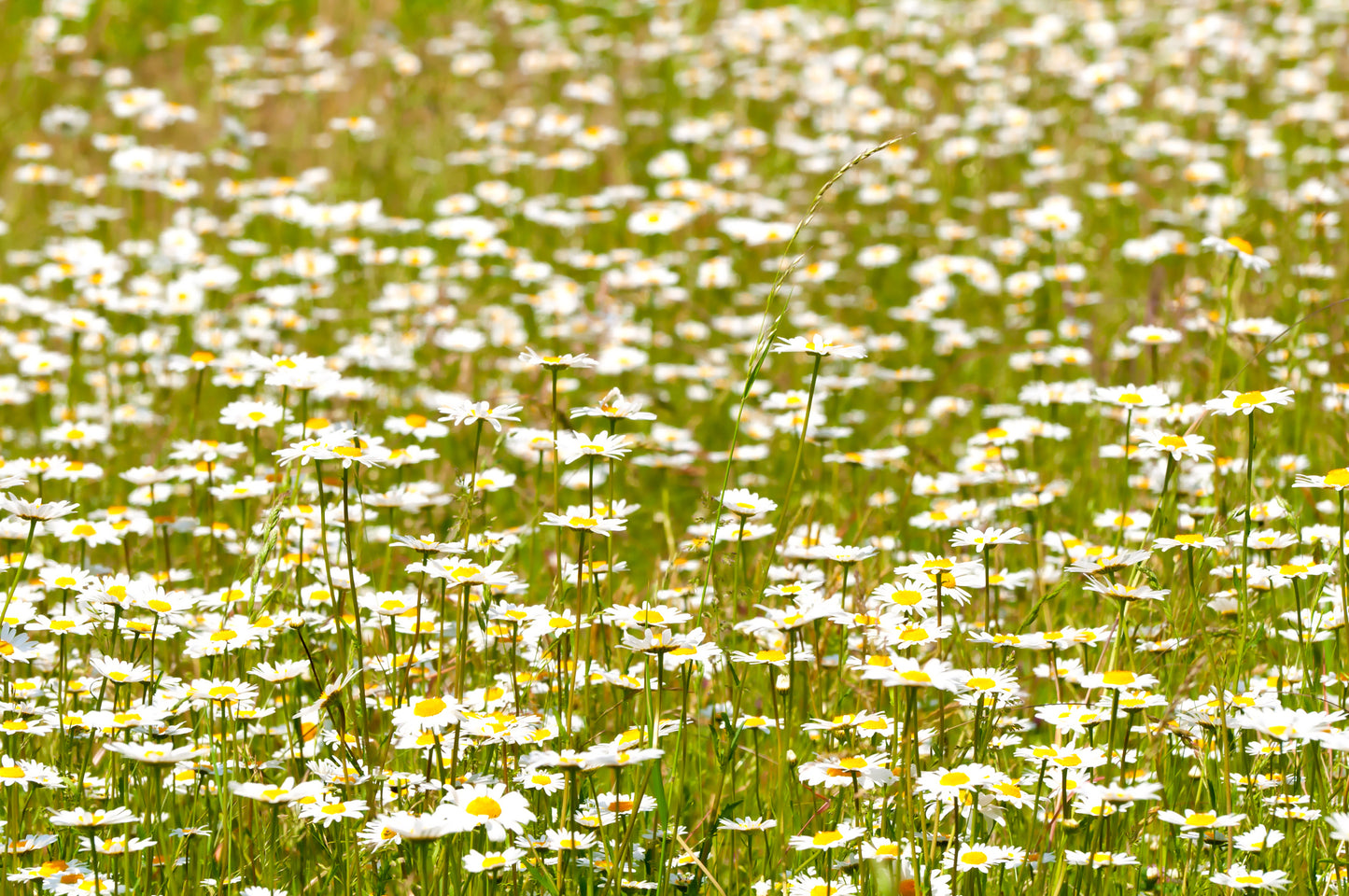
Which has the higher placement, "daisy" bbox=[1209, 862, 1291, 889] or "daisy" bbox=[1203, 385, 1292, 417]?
"daisy" bbox=[1203, 385, 1292, 417]

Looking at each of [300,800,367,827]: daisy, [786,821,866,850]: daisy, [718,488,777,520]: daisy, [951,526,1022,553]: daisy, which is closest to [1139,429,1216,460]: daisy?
[951,526,1022,553]: daisy

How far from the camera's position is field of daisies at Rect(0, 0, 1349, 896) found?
233 centimetres

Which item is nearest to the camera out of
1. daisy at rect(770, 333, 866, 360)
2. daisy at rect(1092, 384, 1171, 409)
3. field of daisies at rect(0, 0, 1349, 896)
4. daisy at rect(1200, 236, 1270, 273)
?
field of daisies at rect(0, 0, 1349, 896)

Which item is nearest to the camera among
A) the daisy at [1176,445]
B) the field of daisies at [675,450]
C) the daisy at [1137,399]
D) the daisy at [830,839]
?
the daisy at [830,839]

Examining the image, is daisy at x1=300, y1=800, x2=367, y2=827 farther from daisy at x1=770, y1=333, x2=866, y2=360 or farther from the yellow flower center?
daisy at x1=770, y1=333, x2=866, y2=360

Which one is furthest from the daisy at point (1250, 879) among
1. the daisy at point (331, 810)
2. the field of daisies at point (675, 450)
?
the daisy at point (331, 810)

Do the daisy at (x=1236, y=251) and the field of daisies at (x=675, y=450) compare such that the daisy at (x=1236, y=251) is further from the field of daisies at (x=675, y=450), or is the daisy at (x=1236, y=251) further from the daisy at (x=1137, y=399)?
the daisy at (x=1137, y=399)

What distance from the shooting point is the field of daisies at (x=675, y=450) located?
2.33m

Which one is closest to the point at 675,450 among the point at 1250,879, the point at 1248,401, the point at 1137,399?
the point at 1137,399

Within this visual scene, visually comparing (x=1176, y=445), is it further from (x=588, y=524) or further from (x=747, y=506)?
(x=588, y=524)

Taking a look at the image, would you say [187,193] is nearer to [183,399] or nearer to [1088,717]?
[183,399]

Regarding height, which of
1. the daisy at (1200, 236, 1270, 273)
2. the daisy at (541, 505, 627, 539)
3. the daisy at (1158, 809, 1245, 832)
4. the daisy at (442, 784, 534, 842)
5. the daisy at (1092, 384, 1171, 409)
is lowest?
the daisy at (1158, 809, 1245, 832)

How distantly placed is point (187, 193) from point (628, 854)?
515cm

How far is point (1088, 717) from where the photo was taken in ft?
7.59
